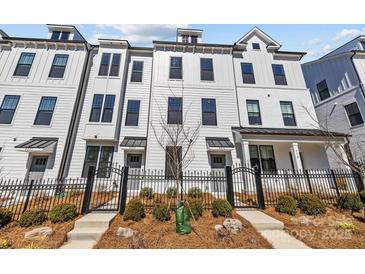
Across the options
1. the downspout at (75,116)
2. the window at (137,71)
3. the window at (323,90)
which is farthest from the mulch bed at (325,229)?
the window at (323,90)

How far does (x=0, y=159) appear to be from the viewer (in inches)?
414

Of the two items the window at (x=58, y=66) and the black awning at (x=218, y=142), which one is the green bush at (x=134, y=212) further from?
the window at (x=58, y=66)

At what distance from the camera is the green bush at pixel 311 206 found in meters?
6.84

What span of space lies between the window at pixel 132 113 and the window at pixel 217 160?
6484mm

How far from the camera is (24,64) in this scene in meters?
12.9

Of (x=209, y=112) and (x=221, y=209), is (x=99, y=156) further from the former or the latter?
(x=221, y=209)

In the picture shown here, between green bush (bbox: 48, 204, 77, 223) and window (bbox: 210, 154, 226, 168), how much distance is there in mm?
8385

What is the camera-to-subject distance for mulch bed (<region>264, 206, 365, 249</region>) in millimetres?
4762

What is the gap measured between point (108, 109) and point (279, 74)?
15.2m

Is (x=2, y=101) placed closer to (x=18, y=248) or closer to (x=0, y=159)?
(x=0, y=159)

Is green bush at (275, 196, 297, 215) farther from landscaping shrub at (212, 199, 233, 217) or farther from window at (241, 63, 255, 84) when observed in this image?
window at (241, 63, 255, 84)

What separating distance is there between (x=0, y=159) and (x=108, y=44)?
11393 mm

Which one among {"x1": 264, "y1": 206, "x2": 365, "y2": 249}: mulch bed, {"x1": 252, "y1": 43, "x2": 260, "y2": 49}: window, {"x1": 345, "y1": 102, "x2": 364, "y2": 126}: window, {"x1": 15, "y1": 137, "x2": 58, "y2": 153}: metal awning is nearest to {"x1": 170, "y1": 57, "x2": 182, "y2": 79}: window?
{"x1": 252, "y1": 43, "x2": 260, "y2": 49}: window
